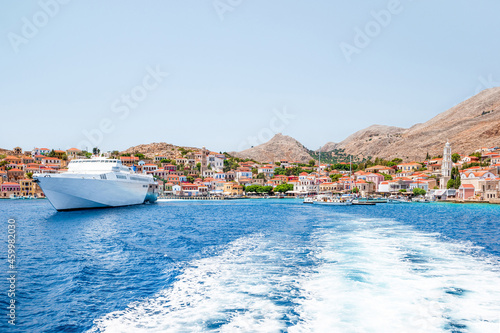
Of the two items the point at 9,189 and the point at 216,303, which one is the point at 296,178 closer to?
the point at 9,189

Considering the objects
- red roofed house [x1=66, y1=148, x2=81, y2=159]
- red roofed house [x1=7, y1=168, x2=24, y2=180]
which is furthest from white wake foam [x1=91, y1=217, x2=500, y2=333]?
red roofed house [x1=66, y1=148, x2=81, y2=159]

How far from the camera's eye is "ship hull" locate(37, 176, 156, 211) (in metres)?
38.1

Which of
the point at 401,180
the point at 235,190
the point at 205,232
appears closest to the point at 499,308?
the point at 205,232

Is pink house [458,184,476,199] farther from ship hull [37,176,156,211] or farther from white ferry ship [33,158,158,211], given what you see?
ship hull [37,176,156,211]

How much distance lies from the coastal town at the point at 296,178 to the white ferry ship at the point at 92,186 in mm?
20362

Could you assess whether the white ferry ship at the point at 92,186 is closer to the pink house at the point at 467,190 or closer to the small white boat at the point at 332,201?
the small white boat at the point at 332,201

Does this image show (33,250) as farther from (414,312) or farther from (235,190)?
(235,190)

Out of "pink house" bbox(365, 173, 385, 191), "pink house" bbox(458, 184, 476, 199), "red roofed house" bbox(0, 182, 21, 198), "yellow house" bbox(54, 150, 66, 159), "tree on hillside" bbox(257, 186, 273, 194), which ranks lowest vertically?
"red roofed house" bbox(0, 182, 21, 198)

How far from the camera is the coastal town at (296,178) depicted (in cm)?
7750

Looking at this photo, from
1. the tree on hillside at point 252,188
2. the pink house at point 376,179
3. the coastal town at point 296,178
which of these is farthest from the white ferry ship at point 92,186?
the pink house at point 376,179

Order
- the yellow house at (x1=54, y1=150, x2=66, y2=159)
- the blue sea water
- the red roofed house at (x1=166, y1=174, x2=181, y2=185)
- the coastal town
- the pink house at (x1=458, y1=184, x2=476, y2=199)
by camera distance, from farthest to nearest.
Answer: the yellow house at (x1=54, y1=150, x2=66, y2=159), the red roofed house at (x1=166, y1=174, x2=181, y2=185), the coastal town, the pink house at (x1=458, y1=184, x2=476, y2=199), the blue sea water

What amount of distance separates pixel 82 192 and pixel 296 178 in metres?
84.9

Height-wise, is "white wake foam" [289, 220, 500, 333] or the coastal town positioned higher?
the coastal town

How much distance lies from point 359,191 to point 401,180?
1082 centimetres
